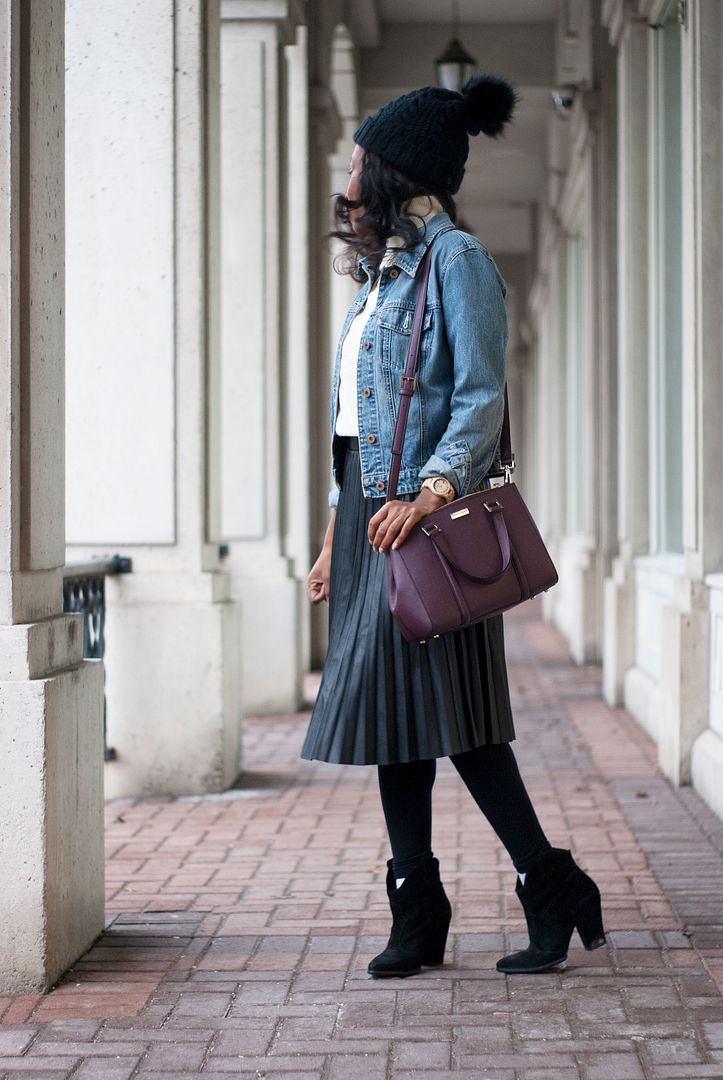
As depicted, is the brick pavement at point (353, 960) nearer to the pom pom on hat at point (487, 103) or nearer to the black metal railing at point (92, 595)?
the black metal railing at point (92, 595)

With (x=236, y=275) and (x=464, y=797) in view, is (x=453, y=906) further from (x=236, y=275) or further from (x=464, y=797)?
(x=236, y=275)

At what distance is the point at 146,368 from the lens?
5.89 m

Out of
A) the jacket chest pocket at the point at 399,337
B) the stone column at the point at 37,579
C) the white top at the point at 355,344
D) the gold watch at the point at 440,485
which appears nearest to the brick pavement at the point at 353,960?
the stone column at the point at 37,579

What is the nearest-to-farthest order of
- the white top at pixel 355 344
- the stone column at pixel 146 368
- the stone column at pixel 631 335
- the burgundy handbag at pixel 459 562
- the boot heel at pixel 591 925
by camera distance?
the burgundy handbag at pixel 459 562 < the white top at pixel 355 344 < the boot heel at pixel 591 925 < the stone column at pixel 146 368 < the stone column at pixel 631 335

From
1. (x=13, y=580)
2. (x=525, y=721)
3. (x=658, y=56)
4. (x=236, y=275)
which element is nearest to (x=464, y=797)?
(x=525, y=721)

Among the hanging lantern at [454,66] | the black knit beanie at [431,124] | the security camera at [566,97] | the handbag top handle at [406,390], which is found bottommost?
the handbag top handle at [406,390]

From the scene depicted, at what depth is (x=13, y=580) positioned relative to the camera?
3285 millimetres

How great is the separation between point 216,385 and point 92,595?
1113 mm

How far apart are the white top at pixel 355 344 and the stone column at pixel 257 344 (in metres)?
4.62

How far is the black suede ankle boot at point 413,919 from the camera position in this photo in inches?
129

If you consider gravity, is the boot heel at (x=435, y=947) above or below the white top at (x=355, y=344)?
below

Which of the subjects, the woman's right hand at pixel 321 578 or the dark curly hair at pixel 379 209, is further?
the woman's right hand at pixel 321 578

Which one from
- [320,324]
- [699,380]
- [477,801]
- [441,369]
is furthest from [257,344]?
[477,801]

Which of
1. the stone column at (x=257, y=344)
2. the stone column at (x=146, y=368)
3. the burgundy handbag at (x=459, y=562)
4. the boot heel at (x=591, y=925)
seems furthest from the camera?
the stone column at (x=257, y=344)
